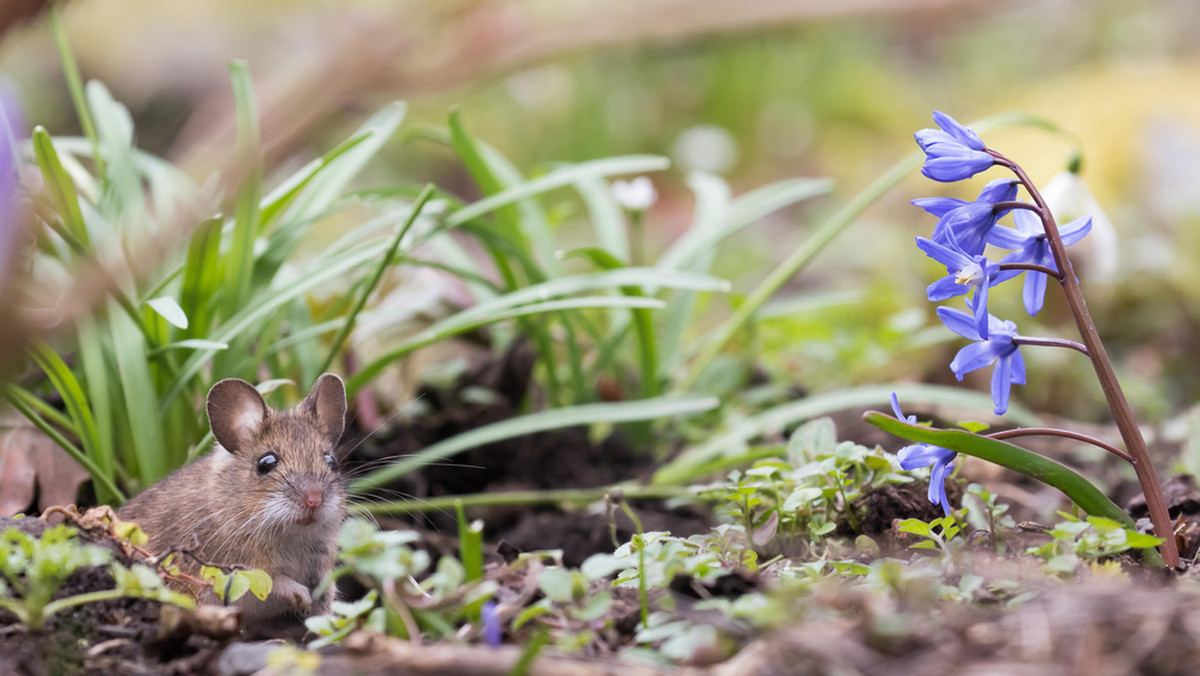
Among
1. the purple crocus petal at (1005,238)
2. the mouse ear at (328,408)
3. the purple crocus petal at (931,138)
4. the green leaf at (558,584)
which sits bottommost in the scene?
the green leaf at (558,584)

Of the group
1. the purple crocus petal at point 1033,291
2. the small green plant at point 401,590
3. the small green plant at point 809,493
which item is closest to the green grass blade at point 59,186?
the small green plant at point 401,590

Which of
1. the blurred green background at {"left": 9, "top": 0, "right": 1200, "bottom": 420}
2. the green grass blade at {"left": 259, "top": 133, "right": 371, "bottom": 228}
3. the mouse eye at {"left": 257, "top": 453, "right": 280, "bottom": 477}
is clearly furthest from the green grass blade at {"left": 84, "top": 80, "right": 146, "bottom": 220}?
the blurred green background at {"left": 9, "top": 0, "right": 1200, "bottom": 420}

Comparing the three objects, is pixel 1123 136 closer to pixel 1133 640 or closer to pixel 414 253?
pixel 414 253

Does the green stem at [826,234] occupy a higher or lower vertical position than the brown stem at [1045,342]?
higher

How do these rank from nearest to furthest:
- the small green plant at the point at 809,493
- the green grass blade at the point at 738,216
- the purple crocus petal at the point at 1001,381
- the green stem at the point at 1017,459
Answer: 1. the green stem at the point at 1017,459
2. the purple crocus petal at the point at 1001,381
3. the small green plant at the point at 809,493
4. the green grass blade at the point at 738,216

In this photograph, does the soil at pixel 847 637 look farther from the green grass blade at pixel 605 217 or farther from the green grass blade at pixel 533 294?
the green grass blade at pixel 605 217

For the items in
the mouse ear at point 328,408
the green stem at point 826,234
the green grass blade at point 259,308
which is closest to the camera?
the mouse ear at point 328,408
